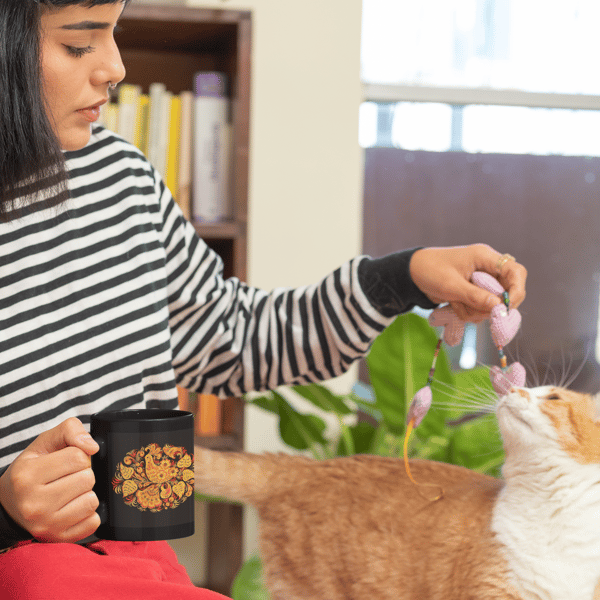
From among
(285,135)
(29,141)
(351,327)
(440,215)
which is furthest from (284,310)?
(440,215)

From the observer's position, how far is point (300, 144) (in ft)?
4.74

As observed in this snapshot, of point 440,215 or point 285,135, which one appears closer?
point 285,135

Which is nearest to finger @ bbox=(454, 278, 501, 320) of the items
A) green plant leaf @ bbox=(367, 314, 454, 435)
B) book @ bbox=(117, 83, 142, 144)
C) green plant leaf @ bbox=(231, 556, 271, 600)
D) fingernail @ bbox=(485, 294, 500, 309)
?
fingernail @ bbox=(485, 294, 500, 309)

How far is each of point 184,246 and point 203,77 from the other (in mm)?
648

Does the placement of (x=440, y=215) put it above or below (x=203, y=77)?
below

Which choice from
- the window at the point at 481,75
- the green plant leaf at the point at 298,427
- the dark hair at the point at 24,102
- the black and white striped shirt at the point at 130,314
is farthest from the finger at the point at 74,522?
the window at the point at 481,75

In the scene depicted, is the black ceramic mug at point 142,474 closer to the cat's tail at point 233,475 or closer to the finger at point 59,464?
the finger at point 59,464

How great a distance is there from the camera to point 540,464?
2.03 ft

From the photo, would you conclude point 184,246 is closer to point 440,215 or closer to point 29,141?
point 29,141

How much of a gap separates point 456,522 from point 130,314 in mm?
416

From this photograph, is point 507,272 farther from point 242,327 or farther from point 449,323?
point 242,327

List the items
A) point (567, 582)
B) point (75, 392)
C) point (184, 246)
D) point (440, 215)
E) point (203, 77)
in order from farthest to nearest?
point (440, 215), point (203, 77), point (184, 246), point (75, 392), point (567, 582)

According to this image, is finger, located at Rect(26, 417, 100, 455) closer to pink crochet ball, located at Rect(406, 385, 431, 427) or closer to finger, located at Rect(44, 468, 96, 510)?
finger, located at Rect(44, 468, 96, 510)

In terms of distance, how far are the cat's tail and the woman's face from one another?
1.29 ft
